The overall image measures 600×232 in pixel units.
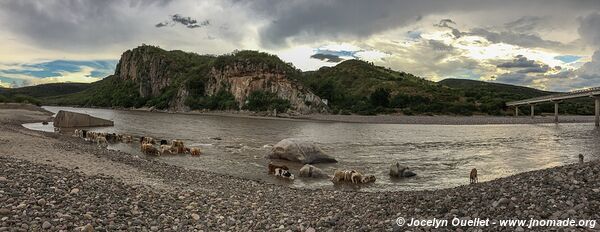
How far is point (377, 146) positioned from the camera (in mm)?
34250

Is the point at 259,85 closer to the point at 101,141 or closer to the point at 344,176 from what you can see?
the point at 101,141

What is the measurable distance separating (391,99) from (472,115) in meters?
25.2

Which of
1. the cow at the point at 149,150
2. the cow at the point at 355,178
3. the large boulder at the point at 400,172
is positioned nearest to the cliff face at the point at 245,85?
the cow at the point at 149,150

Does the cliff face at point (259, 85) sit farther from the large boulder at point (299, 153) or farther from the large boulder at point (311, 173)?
the large boulder at point (311, 173)

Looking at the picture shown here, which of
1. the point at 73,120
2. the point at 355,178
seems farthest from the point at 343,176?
the point at 73,120

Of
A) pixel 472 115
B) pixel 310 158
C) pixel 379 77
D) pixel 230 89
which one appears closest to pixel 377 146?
pixel 310 158

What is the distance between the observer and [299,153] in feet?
81.2

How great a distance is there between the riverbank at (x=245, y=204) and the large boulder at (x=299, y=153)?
424 inches

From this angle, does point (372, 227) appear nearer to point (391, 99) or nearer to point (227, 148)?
point (227, 148)

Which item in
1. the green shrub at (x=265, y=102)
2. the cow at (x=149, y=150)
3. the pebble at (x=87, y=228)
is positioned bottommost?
the cow at (x=149, y=150)

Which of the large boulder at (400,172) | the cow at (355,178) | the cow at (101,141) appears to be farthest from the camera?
the cow at (101,141)

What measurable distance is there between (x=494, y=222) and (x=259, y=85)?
123 metres

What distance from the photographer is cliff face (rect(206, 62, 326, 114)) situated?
390ft

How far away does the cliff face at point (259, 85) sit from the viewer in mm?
118750
